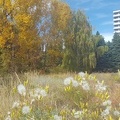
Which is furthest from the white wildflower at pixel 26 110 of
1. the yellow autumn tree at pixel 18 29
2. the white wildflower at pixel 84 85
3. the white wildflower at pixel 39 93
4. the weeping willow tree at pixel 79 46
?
the weeping willow tree at pixel 79 46

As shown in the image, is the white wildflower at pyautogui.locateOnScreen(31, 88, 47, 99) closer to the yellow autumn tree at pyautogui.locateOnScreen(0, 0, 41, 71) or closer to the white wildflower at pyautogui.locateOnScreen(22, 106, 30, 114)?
the white wildflower at pyautogui.locateOnScreen(22, 106, 30, 114)

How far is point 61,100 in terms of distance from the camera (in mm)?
5332

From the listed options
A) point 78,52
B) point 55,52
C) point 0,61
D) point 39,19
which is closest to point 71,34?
point 78,52

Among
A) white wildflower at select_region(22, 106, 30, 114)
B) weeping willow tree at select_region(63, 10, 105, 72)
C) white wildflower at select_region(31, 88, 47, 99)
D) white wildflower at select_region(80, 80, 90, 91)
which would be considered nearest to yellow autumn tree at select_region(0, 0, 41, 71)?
weeping willow tree at select_region(63, 10, 105, 72)

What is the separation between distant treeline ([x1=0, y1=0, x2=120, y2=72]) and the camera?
24.3 m

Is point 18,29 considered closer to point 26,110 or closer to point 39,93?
point 39,93

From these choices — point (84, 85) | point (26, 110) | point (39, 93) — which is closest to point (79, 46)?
point (84, 85)

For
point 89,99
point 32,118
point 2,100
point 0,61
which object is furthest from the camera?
point 0,61

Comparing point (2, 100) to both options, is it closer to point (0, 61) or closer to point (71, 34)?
point (0, 61)

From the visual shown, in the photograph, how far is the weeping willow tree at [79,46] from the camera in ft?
117

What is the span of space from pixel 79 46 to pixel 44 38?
8.23 metres

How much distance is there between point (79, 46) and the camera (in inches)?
1439

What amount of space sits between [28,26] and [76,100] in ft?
66.7

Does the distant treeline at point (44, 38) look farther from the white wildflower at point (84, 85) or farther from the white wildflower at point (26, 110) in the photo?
the white wildflower at point (26, 110)
